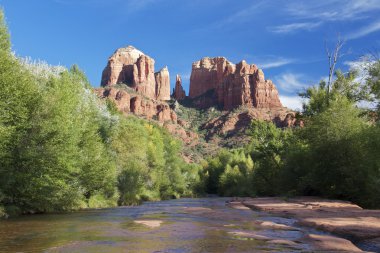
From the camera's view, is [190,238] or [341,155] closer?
[190,238]

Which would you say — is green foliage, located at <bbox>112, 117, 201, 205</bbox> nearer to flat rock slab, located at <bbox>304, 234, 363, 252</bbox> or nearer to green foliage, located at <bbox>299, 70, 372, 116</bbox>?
green foliage, located at <bbox>299, 70, 372, 116</bbox>

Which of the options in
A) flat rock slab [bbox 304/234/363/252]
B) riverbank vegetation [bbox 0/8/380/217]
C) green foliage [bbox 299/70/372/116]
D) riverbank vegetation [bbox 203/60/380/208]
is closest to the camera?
flat rock slab [bbox 304/234/363/252]

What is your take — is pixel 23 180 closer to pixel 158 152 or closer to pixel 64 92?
pixel 64 92

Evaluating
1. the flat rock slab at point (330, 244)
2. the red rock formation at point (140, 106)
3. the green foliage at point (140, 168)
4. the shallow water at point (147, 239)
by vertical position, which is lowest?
the shallow water at point (147, 239)

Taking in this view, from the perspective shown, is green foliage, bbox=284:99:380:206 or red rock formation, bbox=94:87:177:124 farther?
red rock formation, bbox=94:87:177:124

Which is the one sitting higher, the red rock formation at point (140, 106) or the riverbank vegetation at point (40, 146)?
the red rock formation at point (140, 106)

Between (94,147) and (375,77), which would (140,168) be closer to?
(94,147)

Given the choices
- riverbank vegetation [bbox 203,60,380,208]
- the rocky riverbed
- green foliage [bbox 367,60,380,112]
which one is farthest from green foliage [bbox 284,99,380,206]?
the rocky riverbed

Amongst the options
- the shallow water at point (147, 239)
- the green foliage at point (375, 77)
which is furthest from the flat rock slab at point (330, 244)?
the green foliage at point (375, 77)

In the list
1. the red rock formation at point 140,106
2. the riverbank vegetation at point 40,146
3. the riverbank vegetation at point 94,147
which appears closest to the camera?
the riverbank vegetation at point 40,146

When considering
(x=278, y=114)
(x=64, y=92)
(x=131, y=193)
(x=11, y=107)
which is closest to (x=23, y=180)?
(x=11, y=107)

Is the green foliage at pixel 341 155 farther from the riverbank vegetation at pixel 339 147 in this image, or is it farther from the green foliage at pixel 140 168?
the green foliage at pixel 140 168

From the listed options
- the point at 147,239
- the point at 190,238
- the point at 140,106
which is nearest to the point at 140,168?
the point at 190,238

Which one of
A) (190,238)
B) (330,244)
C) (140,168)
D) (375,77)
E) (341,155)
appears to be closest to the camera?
(330,244)
